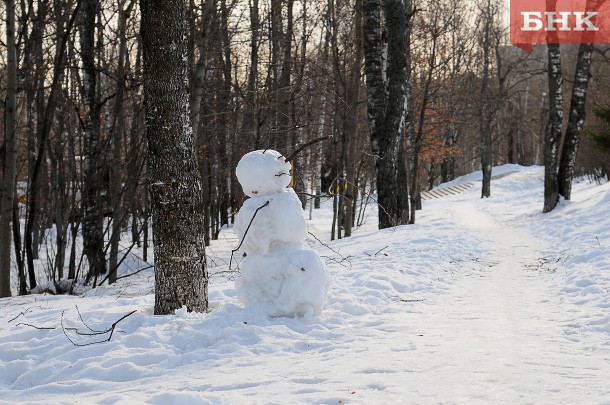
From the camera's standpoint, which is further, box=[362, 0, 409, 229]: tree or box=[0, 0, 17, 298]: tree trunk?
box=[362, 0, 409, 229]: tree

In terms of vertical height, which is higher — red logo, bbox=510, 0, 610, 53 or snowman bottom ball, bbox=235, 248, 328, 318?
red logo, bbox=510, 0, 610, 53

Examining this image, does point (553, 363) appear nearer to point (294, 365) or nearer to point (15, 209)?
point (294, 365)

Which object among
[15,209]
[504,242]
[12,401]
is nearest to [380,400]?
[12,401]

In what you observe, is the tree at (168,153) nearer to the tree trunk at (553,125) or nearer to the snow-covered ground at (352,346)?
the snow-covered ground at (352,346)

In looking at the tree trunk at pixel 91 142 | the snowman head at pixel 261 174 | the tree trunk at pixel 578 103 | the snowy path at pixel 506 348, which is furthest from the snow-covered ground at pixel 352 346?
the tree trunk at pixel 578 103

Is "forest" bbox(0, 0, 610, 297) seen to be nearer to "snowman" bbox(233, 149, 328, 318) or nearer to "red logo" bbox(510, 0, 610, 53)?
"snowman" bbox(233, 149, 328, 318)

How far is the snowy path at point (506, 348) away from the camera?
341 cm

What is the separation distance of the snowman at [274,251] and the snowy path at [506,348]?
1.11 metres

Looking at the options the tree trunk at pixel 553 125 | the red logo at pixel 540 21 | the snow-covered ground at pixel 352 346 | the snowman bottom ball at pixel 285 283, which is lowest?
the snow-covered ground at pixel 352 346

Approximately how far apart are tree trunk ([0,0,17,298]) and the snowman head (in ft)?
17.7

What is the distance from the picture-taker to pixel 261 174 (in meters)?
5.45

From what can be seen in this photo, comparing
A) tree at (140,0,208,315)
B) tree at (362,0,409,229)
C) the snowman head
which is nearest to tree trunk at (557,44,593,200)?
tree at (362,0,409,229)

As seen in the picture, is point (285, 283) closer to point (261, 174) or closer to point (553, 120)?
point (261, 174)

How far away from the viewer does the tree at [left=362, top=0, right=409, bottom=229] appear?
12359 mm
